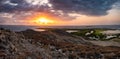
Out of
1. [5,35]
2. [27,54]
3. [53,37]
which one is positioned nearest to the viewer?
[27,54]

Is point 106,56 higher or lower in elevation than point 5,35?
lower

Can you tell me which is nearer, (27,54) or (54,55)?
(27,54)

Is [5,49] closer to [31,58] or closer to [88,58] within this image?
[31,58]

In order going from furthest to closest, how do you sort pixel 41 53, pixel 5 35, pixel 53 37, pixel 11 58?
1. pixel 53 37
2. pixel 5 35
3. pixel 41 53
4. pixel 11 58

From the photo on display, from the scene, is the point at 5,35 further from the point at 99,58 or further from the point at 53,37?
the point at 53,37

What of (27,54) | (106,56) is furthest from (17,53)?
(106,56)

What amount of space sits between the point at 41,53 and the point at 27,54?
2384mm

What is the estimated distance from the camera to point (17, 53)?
28.0 m

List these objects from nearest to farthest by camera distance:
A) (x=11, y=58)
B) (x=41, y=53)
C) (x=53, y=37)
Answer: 1. (x=11, y=58)
2. (x=41, y=53)
3. (x=53, y=37)

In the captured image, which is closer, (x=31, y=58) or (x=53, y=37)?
(x=31, y=58)

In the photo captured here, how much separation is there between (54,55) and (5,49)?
5.96 metres

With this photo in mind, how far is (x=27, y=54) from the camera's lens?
90.6 ft

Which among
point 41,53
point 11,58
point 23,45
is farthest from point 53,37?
point 11,58

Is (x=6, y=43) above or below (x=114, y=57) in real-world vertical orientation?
above
